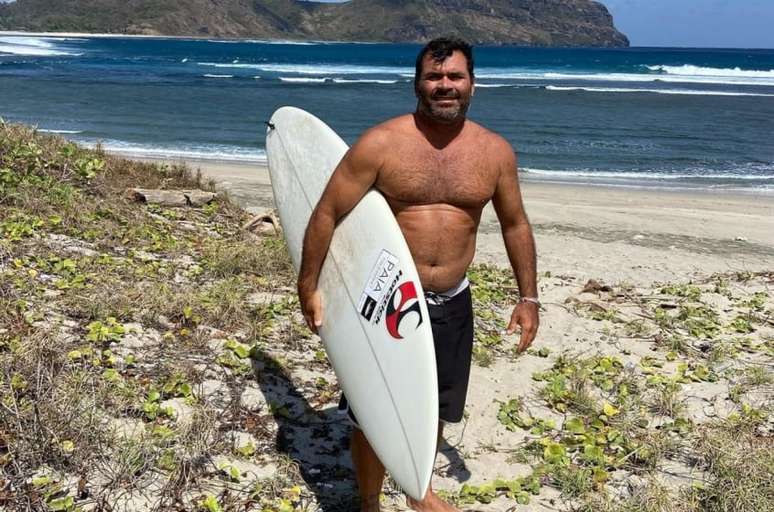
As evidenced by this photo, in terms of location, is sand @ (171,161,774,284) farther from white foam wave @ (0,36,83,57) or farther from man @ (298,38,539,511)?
white foam wave @ (0,36,83,57)

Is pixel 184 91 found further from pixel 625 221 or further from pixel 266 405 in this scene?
pixel 266 405

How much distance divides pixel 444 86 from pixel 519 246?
866 mm

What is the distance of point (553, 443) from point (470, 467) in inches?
20.9

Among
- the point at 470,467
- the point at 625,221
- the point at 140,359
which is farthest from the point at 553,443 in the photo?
the point at 625,221

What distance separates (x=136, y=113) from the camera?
24000 millimetres

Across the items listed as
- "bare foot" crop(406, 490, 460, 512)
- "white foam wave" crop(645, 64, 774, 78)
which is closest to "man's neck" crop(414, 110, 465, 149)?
"bare foot" crop(406, 490, 460, 512)

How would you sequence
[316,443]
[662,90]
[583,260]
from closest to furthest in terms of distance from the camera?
[316,443] < [583,260] < [662,90]

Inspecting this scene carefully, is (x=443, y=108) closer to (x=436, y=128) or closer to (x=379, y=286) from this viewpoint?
(x=436, y=128)

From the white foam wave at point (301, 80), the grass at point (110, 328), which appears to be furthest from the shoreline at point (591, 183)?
the white foam wave at point (301, 80)

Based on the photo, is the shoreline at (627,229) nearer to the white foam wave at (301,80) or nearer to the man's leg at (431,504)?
the man's leg at (431,504)

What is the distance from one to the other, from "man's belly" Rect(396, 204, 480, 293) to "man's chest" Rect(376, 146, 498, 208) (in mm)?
44

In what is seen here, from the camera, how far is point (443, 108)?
284 centimetres

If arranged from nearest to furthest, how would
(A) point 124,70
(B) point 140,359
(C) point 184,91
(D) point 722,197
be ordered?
(B) point 140,359, (D) point 722,197, (C) point 184,91, (A) point 124,70

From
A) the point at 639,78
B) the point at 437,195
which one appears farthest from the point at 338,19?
the point at 437,195
